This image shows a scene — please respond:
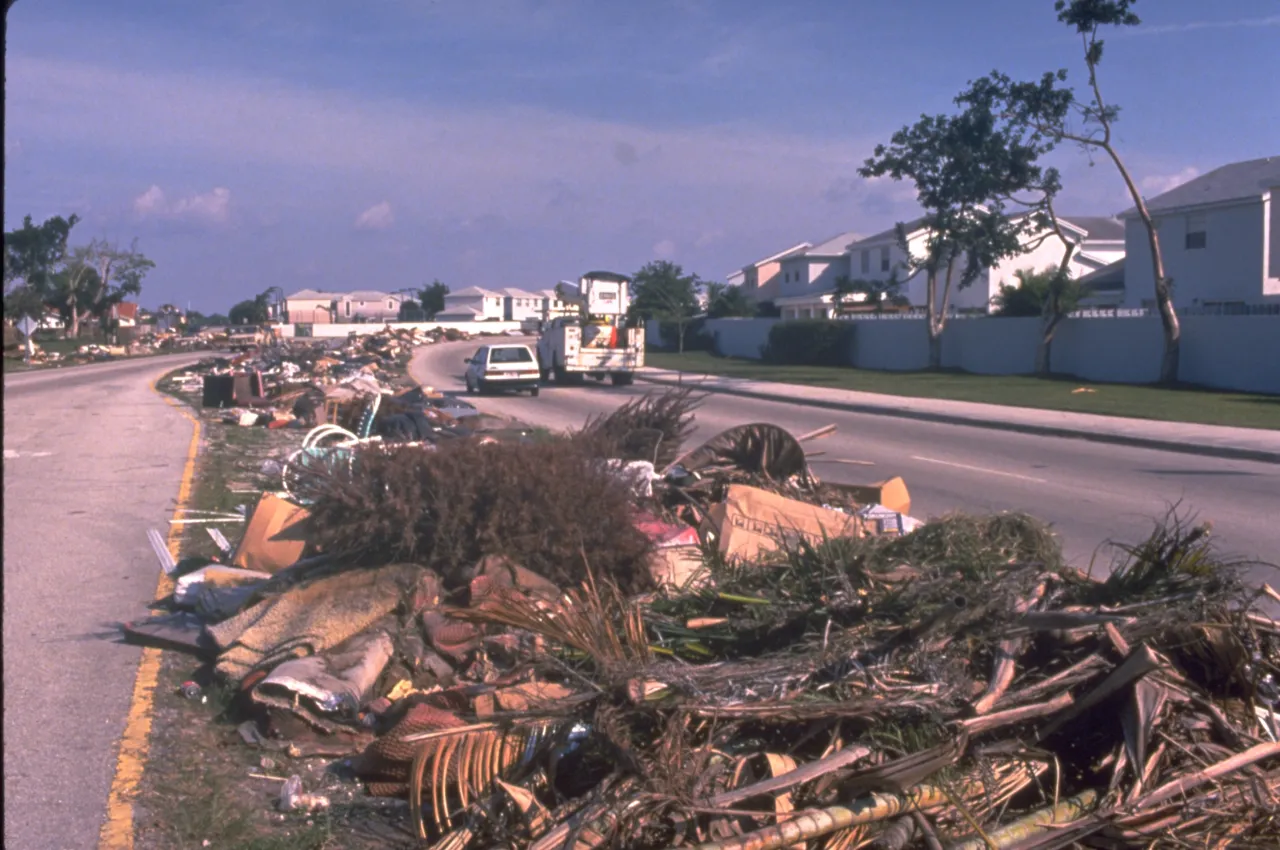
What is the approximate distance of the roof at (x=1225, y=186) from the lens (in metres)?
39.7

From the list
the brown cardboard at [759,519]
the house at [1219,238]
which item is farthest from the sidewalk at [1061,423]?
the house at [1219,238]

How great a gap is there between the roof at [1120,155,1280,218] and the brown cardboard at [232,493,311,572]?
124 ft

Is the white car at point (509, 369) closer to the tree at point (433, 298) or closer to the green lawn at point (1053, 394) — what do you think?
the green lawn at point (1053, 394)

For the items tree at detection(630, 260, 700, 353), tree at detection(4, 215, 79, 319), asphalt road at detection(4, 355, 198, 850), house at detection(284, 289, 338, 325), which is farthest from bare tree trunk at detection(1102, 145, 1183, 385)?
house at detection(284, 289, 338, 325)

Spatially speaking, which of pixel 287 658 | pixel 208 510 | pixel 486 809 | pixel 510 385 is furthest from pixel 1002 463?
pixel 510 385

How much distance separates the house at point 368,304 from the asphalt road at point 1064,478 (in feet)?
483

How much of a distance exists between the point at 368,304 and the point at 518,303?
884 inches

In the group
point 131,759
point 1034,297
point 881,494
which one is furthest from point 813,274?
point 131,759

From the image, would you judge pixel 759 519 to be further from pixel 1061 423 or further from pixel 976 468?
pixel 1061 423

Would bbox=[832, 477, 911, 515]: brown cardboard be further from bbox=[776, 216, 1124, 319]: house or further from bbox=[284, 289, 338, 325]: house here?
bbox=[284, 289, 338, 325]: house

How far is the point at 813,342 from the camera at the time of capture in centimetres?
5209

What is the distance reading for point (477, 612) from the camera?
514 centimetres

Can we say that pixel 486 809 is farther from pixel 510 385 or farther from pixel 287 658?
pixel 510 385

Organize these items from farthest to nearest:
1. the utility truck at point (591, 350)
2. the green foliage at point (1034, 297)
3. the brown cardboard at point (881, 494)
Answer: the utility truck at point (591, 350), the green foliage at point (1034, 297), the brown cardboard at point (881, 494)
